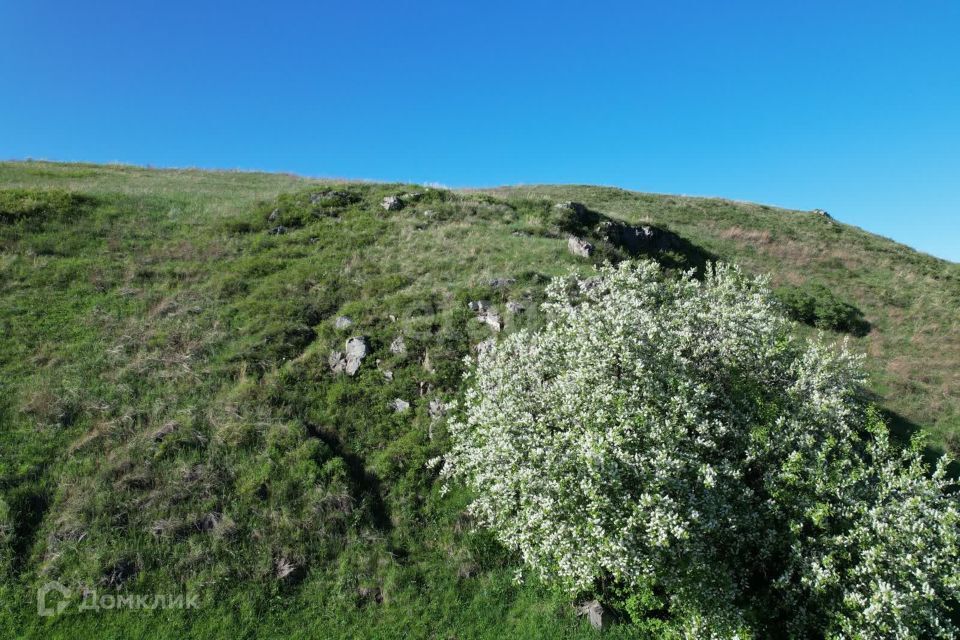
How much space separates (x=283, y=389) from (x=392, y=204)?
83.2 feet

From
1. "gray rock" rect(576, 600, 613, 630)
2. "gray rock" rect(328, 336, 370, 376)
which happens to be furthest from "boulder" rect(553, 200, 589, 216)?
"gray rock" rect(576, 600, 613, 630)

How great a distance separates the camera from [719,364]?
16.1 metres

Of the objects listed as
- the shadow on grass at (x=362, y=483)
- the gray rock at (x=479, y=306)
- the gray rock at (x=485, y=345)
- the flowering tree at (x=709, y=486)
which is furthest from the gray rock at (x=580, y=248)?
the shadow on grass at (x=362, y=483)

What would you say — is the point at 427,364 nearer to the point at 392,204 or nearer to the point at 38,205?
the point at 392,204

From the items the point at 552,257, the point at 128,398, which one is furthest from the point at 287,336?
the point at 552,257

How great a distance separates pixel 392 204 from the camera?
4441 cm

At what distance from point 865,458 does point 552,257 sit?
21.1 metres

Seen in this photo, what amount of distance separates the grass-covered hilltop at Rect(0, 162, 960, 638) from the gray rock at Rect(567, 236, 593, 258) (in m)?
0.44

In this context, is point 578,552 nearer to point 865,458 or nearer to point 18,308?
point 865,458

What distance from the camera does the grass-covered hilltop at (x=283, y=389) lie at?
15.9m

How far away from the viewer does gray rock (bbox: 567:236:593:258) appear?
34953 mm

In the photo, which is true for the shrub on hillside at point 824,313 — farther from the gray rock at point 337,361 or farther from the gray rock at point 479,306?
the gray rock at point 337,361

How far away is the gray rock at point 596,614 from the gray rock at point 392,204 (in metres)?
36.1

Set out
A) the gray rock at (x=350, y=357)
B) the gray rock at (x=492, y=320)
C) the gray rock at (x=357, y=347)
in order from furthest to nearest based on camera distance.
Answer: the gray rock at (x=492, y=320), the gray rock at (x=357, y=347), the gray rock at (x=350, y=357)
